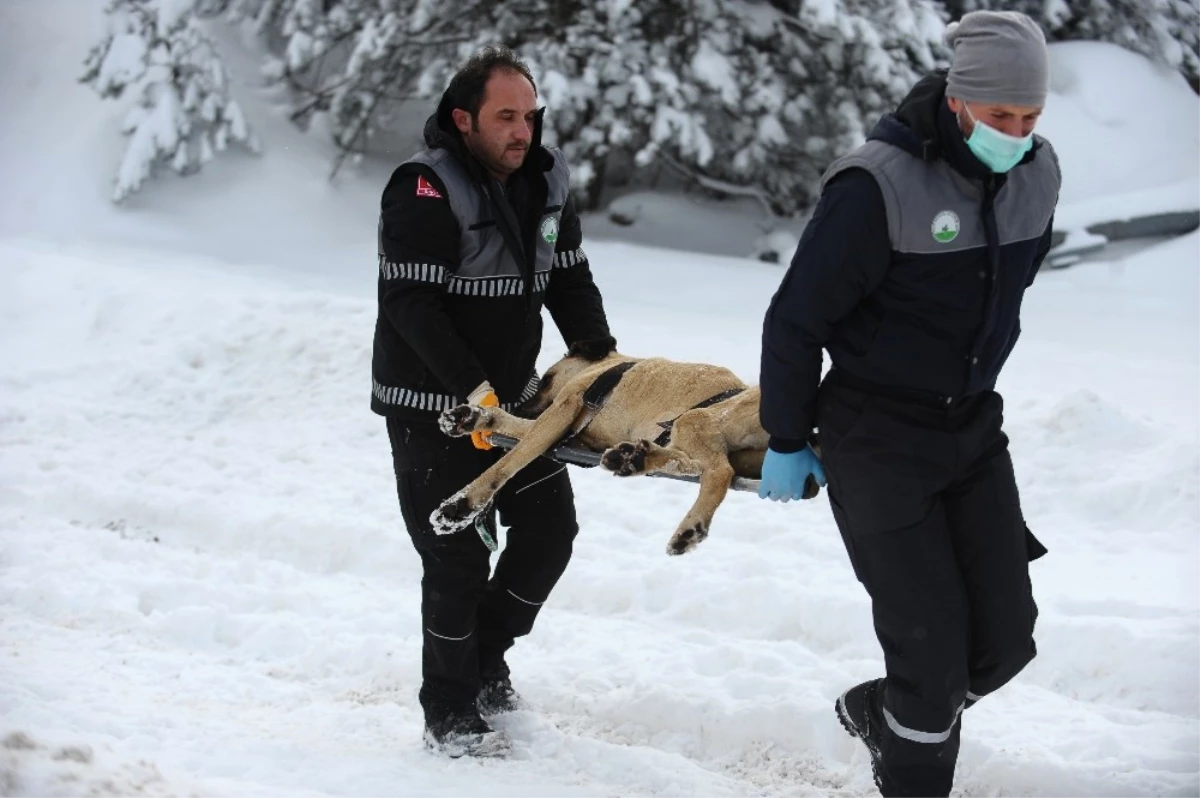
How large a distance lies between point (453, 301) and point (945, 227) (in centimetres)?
147

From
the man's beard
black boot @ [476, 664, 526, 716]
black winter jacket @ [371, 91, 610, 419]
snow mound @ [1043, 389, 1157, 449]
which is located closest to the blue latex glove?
black winter jacket @ [371, 91, 610, 419]

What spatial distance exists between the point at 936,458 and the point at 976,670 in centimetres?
58

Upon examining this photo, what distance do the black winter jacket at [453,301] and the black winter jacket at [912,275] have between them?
1004 millimetres

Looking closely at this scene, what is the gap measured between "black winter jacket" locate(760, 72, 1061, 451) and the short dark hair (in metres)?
1.12

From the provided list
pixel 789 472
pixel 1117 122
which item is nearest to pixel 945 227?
pixel 789 472

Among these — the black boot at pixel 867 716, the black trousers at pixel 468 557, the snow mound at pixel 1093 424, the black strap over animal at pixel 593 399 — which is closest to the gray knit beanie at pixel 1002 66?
the black strap over animal at pixel 593 399

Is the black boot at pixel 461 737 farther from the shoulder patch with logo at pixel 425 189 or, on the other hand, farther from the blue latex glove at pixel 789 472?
the shoulder patch with logo at pixel 425 189

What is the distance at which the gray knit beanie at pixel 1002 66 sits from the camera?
8.75 ft

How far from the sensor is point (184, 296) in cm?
839

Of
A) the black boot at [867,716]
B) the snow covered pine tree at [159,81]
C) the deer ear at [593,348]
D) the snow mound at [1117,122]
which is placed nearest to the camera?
the black boot at [867,716]

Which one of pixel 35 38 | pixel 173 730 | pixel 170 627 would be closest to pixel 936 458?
pixel 173 730

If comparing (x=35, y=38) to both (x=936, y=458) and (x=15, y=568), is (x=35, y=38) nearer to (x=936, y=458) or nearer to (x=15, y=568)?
(x=15, y=568)

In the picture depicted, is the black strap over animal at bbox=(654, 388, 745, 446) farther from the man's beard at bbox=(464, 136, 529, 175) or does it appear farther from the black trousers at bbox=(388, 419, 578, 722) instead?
the man's beard at bbox=(464, 136, 529, 175)

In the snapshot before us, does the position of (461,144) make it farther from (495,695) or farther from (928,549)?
(495,695)
